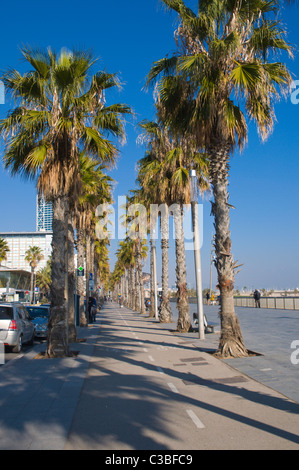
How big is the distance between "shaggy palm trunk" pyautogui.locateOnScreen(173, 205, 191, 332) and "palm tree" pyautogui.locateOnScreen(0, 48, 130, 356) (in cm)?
817

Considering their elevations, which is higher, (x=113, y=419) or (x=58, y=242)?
(x=58, y=242)

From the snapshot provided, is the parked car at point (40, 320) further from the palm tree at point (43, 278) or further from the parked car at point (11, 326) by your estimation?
the palm tree at point (43, 278)

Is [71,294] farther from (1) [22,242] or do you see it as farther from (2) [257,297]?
(1) [22,242]

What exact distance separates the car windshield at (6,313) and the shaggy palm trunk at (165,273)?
13.5 m

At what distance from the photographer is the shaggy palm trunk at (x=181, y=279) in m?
21.0

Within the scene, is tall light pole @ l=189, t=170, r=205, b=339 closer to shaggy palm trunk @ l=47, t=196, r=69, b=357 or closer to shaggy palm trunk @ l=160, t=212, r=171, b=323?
shaggy palm trunk @ l=47, t=196, r=69, b=357

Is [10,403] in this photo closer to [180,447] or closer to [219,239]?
[180,447]

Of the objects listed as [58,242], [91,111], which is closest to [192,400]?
[58,242]

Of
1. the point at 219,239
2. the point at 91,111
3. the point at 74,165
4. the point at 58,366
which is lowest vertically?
the point at 58,366
